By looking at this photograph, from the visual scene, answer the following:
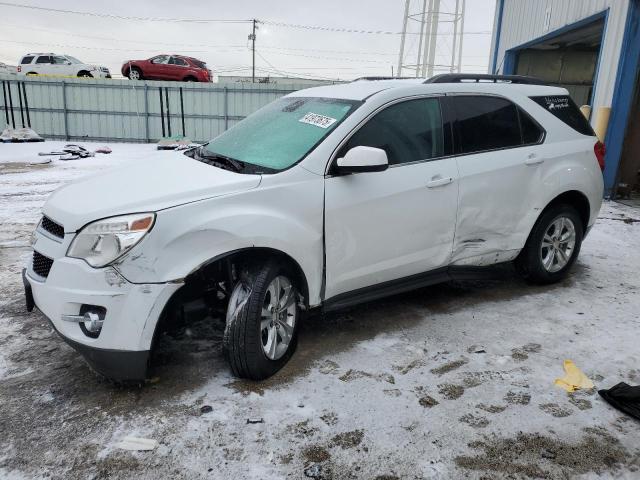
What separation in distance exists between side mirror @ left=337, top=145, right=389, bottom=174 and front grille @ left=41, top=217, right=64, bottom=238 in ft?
5.42

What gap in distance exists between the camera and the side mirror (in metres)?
3.18

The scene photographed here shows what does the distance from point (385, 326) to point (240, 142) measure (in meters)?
1.76

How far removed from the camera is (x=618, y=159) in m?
9.17

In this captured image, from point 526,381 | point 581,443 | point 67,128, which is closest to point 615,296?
point 526,381

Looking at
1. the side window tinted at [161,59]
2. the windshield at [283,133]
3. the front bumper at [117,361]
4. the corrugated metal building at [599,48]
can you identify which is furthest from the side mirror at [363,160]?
the side window tinted at [161,59]

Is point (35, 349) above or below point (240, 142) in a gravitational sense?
below

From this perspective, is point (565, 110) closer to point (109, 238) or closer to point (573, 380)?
point (573, 380)

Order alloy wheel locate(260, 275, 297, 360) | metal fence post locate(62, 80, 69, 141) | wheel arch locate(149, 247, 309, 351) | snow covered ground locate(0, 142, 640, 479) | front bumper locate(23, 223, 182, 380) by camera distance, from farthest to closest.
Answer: metal fence post locate(62, 80, 69, 141)
alloy wheel locate(260, 275, 297, 360)
wheel arch locate(149, 247, 309, 351)
front bumper locate(23, 223, 182, 380)
snow covered ground locate(0, 142, 640, 479)

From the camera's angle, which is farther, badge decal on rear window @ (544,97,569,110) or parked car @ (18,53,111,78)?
parked car @ (18,53,111,78)

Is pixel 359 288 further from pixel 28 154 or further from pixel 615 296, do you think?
pixel 28 154

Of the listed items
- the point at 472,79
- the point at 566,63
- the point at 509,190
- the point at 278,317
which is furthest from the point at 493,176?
the point at 566,63

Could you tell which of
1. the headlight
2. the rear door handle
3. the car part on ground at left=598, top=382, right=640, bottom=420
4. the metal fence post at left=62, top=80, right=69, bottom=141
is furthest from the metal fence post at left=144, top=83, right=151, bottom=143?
A: the car part on ground at left=598, top=382, right=640, bottom=420

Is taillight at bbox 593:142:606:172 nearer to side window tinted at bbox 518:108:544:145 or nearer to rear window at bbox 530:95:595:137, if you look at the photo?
rear window at bbox 530:95:595:137

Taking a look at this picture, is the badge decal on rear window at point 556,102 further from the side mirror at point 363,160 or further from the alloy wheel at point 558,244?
the side mirror at point 363,160
